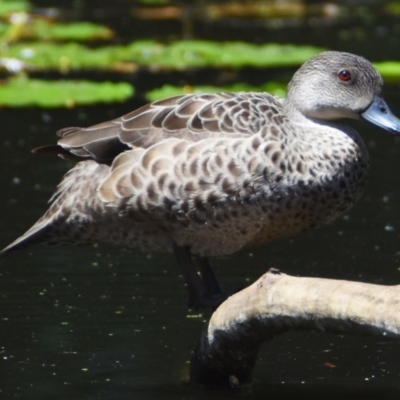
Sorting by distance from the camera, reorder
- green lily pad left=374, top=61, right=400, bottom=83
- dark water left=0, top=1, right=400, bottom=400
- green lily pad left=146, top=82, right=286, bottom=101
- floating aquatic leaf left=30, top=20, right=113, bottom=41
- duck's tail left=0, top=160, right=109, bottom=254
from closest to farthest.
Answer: dark water left=0, top=1, right=400, bottom=400
duck's tail left=0, top=160, right=109, bottom=254
green lily pad left=146, top=82, right=286, bottom=101
green lily pad left=374, top=61, right=400, bottom=83
floating aquatic leaf left=30, top=20, right=113, bottom=41

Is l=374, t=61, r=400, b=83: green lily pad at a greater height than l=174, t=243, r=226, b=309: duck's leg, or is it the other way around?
l=174, t=243, r=226, b=309: duck's leg

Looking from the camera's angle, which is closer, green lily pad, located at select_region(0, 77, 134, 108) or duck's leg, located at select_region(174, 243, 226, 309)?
duck's leg, located at select_region(174, 243, 226, 309)

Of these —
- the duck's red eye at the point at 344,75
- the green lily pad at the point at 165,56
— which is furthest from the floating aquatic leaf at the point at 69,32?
the duck's red eye at the point at 344,75

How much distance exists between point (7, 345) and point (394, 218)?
295 centimetres

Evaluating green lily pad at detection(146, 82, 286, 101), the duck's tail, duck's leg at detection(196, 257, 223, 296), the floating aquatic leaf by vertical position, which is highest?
the duck's tail

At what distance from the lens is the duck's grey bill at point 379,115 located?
5.63m

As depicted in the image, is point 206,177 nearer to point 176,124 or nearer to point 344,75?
point 176,124

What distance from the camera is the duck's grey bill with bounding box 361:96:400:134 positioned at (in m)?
5.63

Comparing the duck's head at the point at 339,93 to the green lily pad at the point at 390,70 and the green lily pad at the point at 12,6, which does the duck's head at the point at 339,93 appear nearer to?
the green lily pad at the point at 390,70

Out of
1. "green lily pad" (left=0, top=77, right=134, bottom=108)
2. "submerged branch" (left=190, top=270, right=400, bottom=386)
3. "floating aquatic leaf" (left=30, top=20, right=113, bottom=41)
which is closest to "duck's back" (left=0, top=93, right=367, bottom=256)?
"submerged branch" (left=190, top=270, right=400, bottom=386)

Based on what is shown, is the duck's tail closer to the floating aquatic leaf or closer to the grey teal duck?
the grey teal duck

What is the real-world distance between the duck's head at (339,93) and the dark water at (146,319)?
1.04m

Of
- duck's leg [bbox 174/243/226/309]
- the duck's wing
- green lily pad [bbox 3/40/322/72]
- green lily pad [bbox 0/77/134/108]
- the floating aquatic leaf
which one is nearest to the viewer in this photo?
the duck's wing

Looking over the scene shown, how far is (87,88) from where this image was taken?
10734mm
